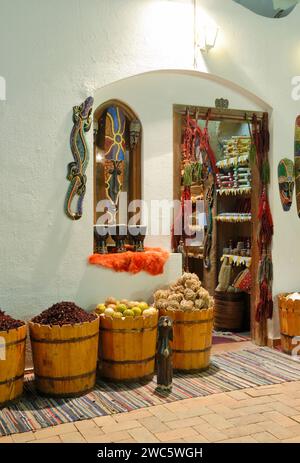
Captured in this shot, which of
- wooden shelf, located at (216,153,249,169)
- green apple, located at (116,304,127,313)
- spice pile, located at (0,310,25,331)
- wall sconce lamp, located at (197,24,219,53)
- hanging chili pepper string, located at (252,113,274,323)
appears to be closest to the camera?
spice pile, located at (0,310,25,331)

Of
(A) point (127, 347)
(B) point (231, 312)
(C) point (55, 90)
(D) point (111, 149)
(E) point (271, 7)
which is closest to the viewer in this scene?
(A) point (127, 347)

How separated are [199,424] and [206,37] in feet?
11.9

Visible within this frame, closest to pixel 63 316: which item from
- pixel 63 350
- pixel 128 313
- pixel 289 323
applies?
pixel 63 350

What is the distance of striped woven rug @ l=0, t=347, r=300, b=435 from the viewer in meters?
3.76

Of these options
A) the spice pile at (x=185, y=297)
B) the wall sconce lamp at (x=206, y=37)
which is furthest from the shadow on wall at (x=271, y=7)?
the spice pile at (x=185, y=297)

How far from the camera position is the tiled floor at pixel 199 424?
343 cm

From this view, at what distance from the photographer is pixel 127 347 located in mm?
4418

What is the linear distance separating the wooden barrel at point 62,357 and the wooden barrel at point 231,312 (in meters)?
2.77

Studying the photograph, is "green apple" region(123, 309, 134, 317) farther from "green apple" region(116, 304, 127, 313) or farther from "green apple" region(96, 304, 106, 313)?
"green apple" region(96, 304, 106, 313)

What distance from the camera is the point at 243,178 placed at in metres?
6.64

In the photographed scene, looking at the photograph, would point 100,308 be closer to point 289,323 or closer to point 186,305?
point 186,305

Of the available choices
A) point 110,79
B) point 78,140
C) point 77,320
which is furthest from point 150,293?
point 110,79

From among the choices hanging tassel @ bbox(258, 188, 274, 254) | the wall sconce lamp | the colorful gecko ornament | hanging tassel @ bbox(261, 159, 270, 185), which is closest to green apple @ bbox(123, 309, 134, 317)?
the colorful gecko ornament

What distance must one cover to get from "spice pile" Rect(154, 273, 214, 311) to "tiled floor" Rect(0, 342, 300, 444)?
33.4 inches
